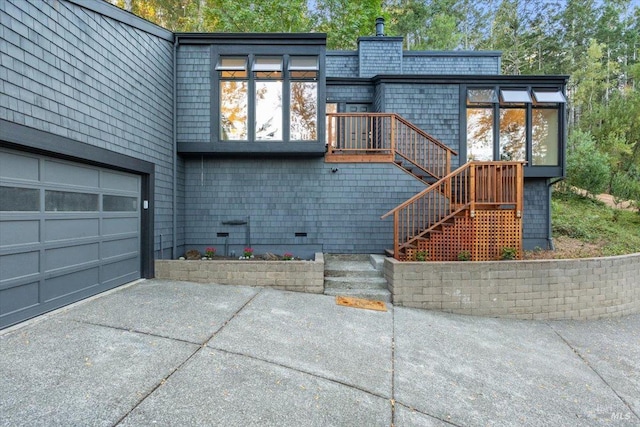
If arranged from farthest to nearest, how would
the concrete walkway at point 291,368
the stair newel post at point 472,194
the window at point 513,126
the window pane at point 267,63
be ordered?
1. the window at point 513,126
2. the window pane at point 267,63
3. the stair newel post at point 472,194
4. the concrete walkway at point 291,368

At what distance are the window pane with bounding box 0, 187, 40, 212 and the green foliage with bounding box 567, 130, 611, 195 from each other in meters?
16.1

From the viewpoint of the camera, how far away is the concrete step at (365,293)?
488cm

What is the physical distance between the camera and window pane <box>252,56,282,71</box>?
236 inches

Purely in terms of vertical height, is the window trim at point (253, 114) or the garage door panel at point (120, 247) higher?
the window trim at point (253, 114)

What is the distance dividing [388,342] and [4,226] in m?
4.31

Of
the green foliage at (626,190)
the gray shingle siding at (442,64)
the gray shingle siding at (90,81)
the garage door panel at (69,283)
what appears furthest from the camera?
the green foliage at (626,190)

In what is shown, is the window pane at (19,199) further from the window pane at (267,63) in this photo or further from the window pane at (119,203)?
the window pane at (267,63)

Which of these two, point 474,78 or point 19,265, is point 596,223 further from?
point 19,265

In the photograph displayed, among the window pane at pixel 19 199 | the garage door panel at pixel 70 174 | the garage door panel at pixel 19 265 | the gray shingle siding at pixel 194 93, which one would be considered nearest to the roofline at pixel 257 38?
the gray shingle siding at pixel 194 93

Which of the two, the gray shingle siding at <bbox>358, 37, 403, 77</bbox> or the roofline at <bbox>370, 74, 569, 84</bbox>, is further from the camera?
the gray shingle siding at <bbox>358, 37, 403, 77</bbox>

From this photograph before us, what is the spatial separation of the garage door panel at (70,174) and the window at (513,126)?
7.70m

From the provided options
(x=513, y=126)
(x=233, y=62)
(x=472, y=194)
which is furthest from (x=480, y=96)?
(x=233, y=62)

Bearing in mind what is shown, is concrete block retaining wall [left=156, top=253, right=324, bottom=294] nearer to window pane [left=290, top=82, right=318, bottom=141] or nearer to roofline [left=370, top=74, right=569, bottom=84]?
window pane [left=290, top=82, right=318, bottom=141]

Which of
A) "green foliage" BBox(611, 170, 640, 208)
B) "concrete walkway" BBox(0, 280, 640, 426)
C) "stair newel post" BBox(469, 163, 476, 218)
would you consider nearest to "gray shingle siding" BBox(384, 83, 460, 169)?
"stair newel post" BBox(469, 163, 476, 218)
